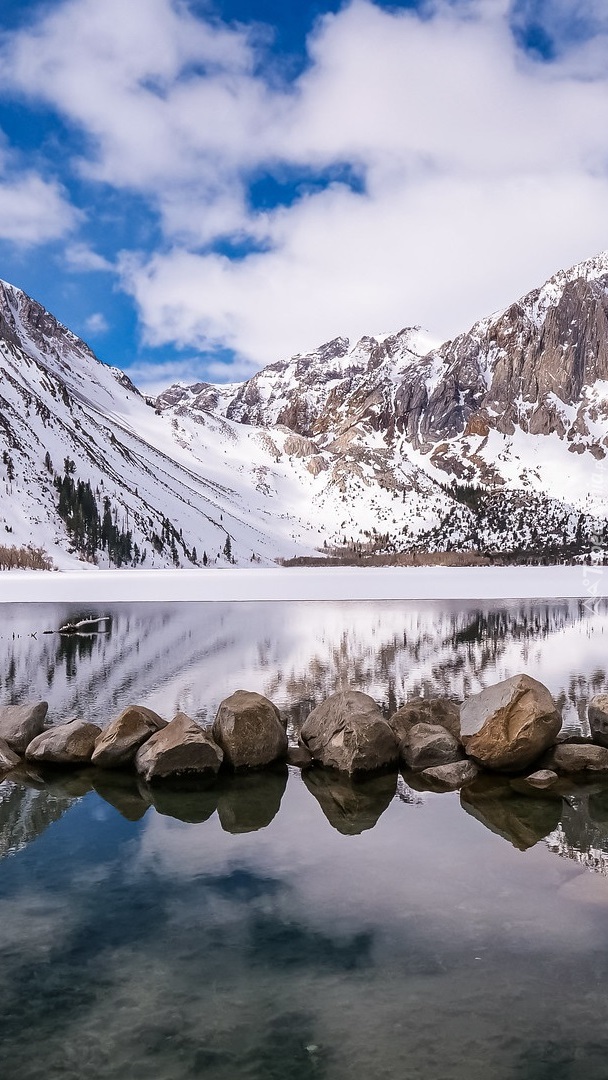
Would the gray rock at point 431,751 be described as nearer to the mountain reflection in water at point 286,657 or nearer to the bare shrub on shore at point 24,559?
the mountain reflection in water at point 286,657

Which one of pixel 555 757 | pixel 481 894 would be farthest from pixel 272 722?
pixel 481 894

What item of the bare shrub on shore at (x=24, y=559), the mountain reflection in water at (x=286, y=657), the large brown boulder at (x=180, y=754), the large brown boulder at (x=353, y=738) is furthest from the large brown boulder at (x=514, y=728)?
the bare shrub on shore at (x=24, y=559)

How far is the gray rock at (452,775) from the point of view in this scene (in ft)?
55.4

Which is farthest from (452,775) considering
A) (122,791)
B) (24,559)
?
(24,559)

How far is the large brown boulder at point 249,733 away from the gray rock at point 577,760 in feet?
21.0

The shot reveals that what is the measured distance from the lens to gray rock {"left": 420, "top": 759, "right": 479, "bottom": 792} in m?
16.9

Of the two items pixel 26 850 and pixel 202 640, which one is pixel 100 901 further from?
pixel 202 640

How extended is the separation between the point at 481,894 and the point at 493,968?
6.60ft

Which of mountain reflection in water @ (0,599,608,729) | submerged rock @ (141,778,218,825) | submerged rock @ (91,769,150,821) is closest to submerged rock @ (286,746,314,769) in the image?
submerged rock @ (141,778,218,825)

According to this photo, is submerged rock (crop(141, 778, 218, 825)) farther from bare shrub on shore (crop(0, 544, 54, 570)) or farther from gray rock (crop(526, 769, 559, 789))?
bare shrub on shore (crop(0, 544, 54, 570))

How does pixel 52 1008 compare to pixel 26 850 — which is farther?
pixel 26 850

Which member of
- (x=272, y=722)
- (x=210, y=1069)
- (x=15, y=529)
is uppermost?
(x=15, y=529)

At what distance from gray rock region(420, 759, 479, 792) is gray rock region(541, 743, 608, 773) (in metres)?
1.92

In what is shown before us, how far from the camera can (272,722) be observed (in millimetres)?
18422
